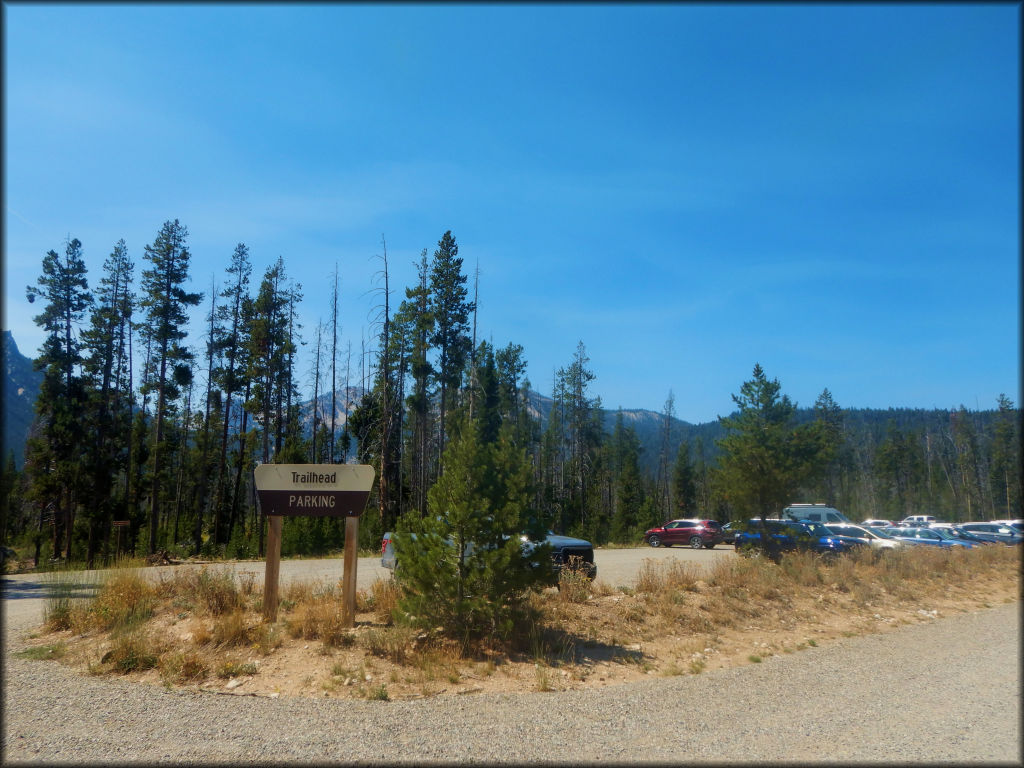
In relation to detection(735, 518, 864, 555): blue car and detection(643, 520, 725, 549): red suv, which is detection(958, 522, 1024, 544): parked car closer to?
detection(643, 520, 725, 549): red suv

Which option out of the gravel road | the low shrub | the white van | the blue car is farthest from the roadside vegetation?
the white van

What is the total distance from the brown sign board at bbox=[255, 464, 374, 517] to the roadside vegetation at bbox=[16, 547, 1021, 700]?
1493 millimetres

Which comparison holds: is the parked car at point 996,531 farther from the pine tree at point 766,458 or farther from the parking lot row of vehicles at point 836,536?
the pine tree at point 766,458

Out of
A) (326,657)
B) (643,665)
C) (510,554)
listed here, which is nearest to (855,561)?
(643,665)

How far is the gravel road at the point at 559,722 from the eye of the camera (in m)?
5.03

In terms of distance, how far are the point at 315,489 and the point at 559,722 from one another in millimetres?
5837

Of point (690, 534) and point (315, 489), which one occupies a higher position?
point (315, 489)

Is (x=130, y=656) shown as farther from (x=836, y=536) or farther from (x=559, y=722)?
(x=836, y=536)

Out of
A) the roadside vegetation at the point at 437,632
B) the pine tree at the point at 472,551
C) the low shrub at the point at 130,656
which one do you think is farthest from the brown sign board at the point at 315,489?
the low shrub at the point at 130,656

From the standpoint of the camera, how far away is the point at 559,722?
5844mm

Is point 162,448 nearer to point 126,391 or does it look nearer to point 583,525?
point 126,391

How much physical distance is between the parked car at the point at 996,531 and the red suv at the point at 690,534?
477 inches

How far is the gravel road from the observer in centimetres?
503

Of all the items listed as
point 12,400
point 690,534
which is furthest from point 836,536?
point 12,400
